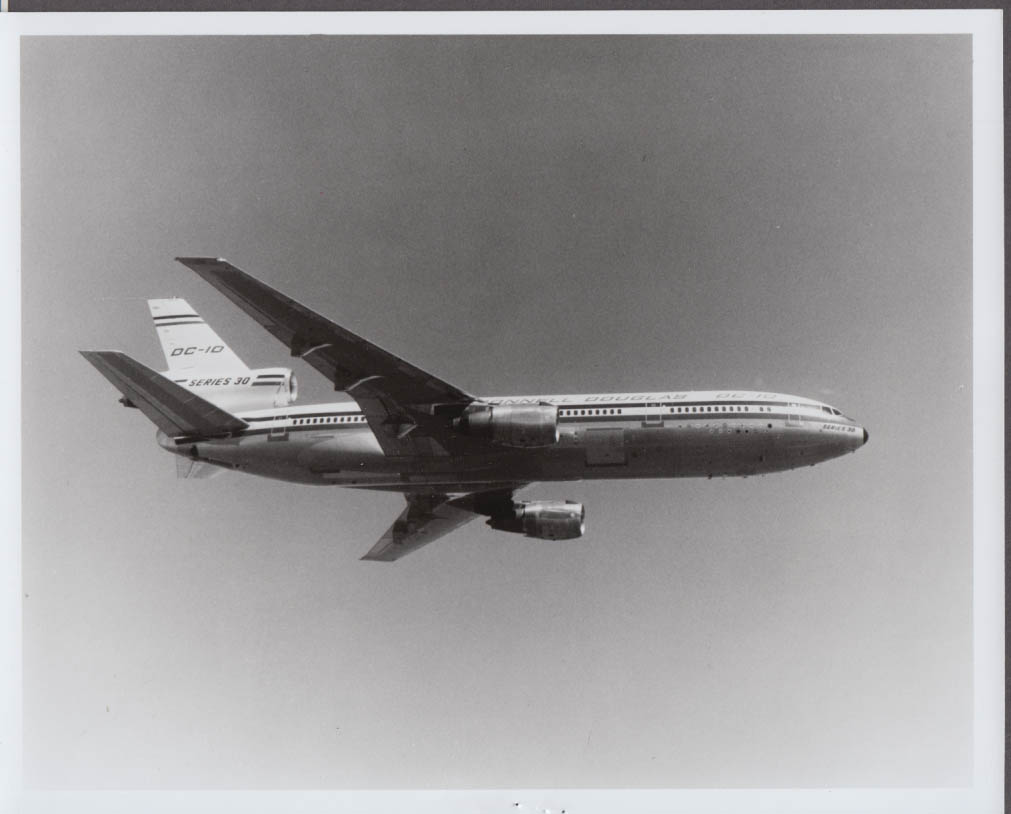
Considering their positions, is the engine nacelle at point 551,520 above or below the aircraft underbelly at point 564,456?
below

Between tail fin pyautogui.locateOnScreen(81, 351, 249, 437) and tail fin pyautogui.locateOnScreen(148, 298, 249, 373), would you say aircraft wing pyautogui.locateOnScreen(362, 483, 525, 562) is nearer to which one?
tail fin pyautogui.locateOnScreen(81, 351, 249, 437)

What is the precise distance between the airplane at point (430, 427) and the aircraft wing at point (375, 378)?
2 cm

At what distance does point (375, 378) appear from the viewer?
21.5m

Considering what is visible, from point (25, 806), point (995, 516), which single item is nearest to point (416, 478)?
point (25, 806)

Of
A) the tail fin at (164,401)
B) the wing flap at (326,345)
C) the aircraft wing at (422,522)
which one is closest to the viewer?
the wing flap at (326,345)

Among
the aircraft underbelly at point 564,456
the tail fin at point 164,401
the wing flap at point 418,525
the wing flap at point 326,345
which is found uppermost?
the wing flap at point 326,345

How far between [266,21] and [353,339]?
5323 mm

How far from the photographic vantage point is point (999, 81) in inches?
704

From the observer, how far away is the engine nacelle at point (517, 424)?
2069cm

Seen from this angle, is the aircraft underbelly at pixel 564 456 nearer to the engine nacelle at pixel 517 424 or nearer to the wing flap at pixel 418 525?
the engine nacelle at pixel 517 424

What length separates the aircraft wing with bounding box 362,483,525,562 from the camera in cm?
2519

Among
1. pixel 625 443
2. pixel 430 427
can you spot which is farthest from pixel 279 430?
pixel 625 443

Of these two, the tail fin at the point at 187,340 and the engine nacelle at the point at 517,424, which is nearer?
the engine nacelle at the point at 517,424

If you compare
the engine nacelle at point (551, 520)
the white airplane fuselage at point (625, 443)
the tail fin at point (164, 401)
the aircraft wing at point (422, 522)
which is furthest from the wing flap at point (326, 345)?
the aircraft wing at point (422, 522)
